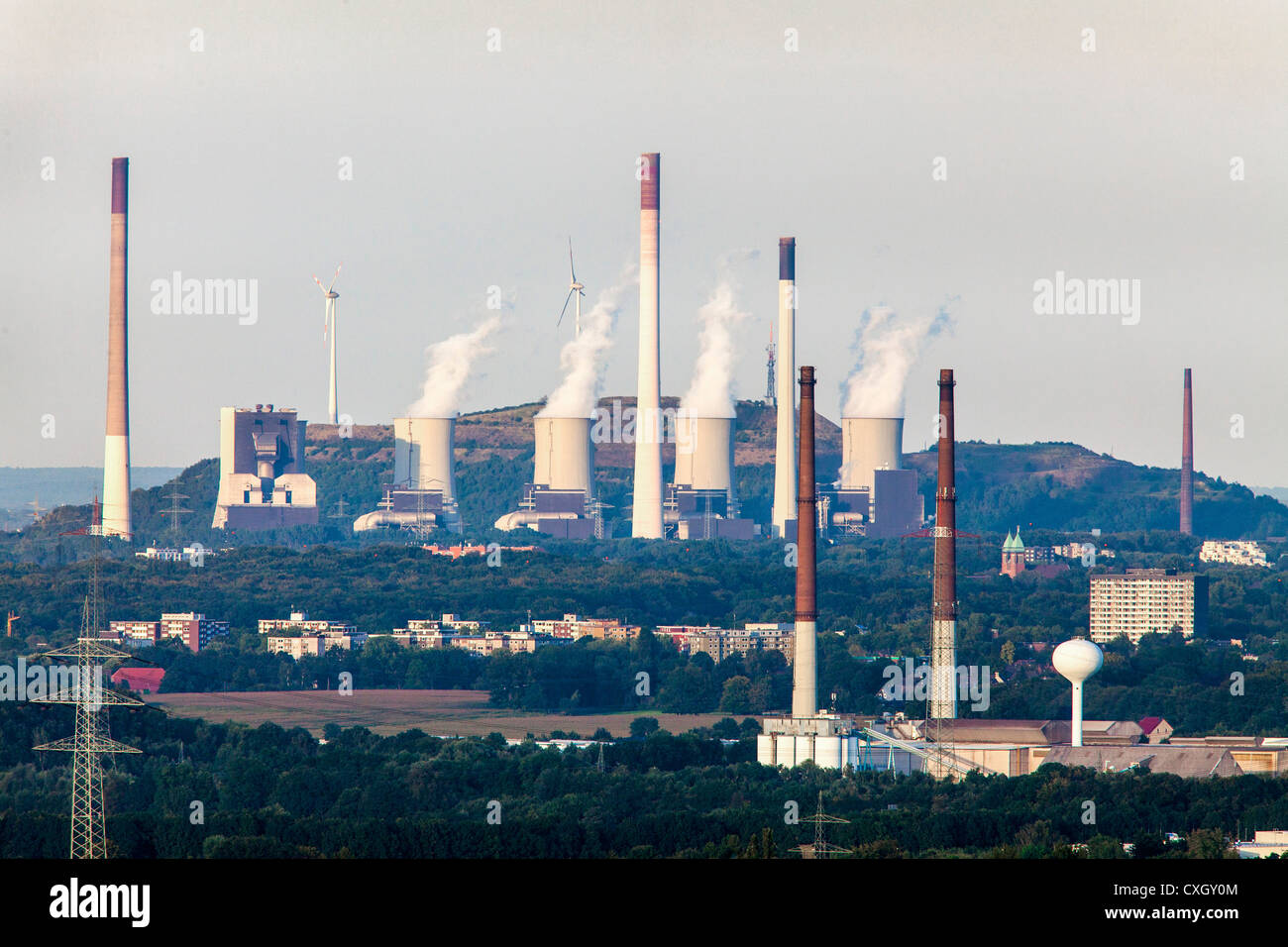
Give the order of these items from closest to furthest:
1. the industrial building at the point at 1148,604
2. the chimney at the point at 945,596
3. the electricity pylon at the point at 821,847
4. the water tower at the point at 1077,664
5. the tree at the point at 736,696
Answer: the electricity pylon at the point at 821,847 < the water tower at the point at 1077,664 < the chimney at the point at 945,596 < the tree at the point at 736,696 < the industrial building at the point at 1148,604

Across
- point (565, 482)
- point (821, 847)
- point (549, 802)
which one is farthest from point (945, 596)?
point (565, 482)

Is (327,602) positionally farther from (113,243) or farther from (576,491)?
(576,491)

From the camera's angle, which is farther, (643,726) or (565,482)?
(565,482)

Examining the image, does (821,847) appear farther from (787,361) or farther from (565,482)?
(565,482)

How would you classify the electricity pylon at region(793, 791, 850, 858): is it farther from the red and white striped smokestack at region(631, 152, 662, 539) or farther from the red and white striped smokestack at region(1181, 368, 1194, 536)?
the red and white striped smokestack at region(1181, 368, 1194, 536)

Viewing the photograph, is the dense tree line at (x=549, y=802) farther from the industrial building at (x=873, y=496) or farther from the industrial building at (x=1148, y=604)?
the industrial building at (x=873, y=496)

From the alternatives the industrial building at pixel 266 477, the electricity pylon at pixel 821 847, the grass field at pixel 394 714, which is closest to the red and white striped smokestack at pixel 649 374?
the industrial building at pixel 266 477
